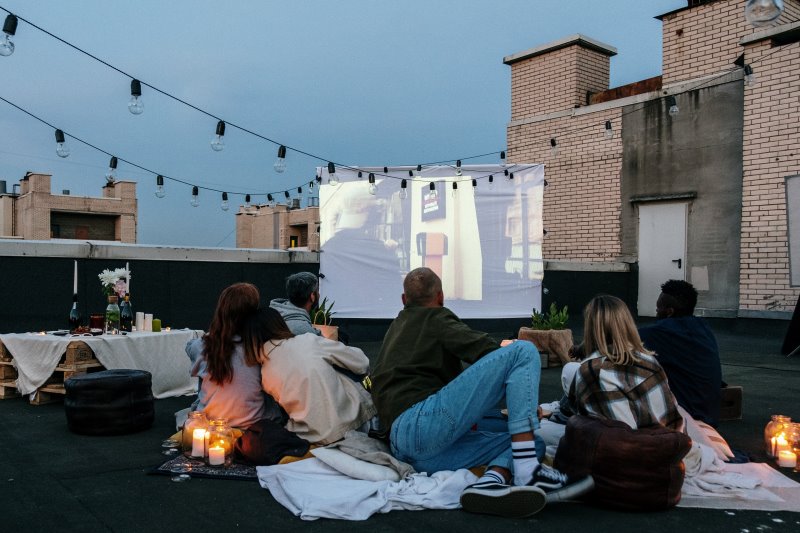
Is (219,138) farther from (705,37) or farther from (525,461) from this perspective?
(705,37)

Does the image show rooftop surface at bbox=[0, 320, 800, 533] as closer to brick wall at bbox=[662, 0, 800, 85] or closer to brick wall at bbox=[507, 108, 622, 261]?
brick wall at bbox=[507, 108, 622, 261]

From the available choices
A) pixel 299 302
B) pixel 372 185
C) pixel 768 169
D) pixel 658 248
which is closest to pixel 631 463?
pixel 299 302

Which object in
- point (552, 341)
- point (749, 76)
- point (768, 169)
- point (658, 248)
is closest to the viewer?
point (552, 341)

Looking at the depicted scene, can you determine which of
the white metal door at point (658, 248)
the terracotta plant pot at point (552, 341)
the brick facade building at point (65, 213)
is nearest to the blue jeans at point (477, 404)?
the terracotta plant pot at point (552, 341)

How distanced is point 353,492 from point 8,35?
4.65m

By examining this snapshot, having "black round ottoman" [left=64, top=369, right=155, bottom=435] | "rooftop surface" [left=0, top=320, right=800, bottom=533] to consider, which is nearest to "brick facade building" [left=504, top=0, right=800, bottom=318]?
"rooftop surface" [left=0, top=320, right=800, bottom=533]

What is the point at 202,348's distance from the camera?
4672 mm

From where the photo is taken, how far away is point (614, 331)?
140 inches

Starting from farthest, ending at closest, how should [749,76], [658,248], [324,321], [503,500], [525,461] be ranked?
[658,248] < [749,76] < [324,321] < [525,461] < [503,500]

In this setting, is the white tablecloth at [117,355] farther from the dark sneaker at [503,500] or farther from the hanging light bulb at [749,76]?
the hanging light bulb at [749,76]

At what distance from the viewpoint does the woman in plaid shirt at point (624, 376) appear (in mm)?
3520

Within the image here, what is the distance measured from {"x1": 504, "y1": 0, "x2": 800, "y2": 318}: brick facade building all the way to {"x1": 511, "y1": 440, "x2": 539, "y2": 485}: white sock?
9523 mm

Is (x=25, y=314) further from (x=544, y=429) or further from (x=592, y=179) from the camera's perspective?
(x=592, y=179)

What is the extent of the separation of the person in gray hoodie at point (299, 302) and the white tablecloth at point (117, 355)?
2542 millimetres
